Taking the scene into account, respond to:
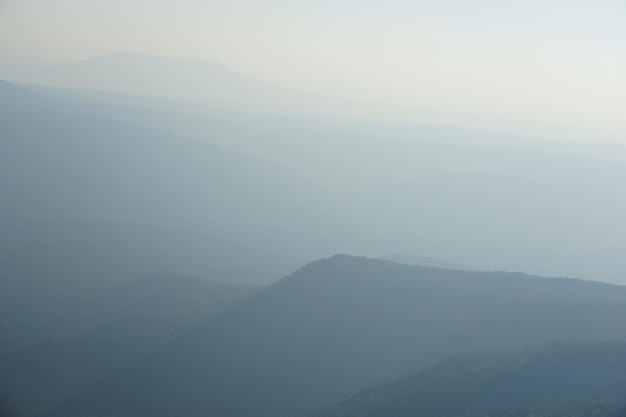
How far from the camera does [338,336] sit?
1114 inches

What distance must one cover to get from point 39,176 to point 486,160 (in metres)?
118

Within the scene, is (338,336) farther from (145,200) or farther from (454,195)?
(454,195)

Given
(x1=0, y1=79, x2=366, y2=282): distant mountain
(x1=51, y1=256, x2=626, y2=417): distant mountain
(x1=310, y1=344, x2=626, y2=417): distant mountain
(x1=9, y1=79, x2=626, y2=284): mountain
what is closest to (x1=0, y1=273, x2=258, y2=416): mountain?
(x1=51, y1=256, x2=626, y2=417): distant mountain

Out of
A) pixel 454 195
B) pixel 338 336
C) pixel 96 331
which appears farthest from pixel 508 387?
pixel 454 195

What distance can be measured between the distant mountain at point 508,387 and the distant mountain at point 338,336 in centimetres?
319

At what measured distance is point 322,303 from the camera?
31.2 meters

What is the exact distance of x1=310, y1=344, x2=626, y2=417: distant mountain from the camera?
56.9ft

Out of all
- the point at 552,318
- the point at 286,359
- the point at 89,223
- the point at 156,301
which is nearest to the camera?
the point at 552,318

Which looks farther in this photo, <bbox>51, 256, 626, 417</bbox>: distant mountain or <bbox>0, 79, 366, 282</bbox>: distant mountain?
<bbox>0, 79, 366, 282</bbox>: distant mountain

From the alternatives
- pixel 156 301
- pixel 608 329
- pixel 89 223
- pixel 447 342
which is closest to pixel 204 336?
pixel 156 301

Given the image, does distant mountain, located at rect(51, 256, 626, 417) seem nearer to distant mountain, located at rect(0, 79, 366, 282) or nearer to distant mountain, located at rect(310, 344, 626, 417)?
distant mountain, located at rect(310, 344, 626, 417)

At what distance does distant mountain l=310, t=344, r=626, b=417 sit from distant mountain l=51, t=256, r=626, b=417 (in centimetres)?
319

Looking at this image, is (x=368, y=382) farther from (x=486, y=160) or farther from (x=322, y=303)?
(x=486, y=160)

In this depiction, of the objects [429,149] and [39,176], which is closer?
[39,176]
